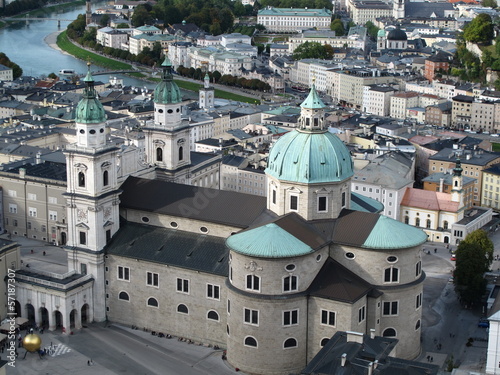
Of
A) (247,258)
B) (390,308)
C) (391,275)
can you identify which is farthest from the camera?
(390,308)

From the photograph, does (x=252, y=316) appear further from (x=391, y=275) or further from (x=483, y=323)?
(x=483, y=323)

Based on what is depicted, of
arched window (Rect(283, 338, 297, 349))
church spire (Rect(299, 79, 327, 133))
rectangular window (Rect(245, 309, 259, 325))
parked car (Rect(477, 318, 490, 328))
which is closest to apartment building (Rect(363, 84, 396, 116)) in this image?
parked car (Rect(477, 318, 490, 328))

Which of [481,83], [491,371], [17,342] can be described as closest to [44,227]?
[17,342]

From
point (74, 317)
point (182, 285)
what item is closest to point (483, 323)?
point (182, 285)

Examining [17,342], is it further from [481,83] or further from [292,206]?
[481,83]

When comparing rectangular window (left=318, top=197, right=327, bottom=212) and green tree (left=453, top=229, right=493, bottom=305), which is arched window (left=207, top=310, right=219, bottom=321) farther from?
green tree (left=453, top=229, right=493, bottom=305)

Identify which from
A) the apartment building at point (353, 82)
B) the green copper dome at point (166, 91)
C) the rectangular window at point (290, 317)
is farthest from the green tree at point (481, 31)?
the rectangular window at point (290, 317)

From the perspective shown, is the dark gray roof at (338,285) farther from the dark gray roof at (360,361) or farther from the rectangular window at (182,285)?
the rectangular window at (182,285)
